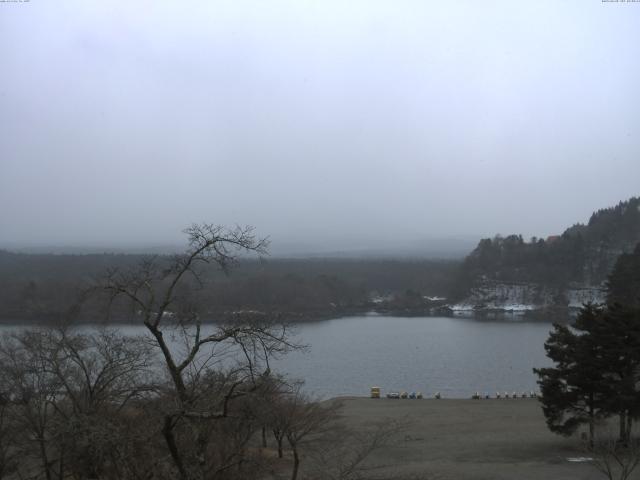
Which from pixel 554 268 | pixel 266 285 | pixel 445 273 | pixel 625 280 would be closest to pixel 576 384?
pixel 625 280

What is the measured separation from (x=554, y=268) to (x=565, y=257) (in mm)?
1844

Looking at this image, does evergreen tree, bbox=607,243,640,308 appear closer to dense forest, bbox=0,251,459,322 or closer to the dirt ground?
the dirt ground

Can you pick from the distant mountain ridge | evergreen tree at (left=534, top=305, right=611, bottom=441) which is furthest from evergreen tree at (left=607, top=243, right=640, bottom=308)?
the distant mountain ridge

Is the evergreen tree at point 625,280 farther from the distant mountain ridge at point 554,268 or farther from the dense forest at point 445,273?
the distant mountain ridge at point 554,268

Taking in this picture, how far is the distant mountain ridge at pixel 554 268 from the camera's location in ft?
245

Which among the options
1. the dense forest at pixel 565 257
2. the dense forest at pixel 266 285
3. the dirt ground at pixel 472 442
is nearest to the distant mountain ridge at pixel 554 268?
the dense forest at pixel 565 257

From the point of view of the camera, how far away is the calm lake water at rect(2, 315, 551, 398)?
29.5 m

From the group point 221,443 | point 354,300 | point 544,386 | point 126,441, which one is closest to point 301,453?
point 544,386

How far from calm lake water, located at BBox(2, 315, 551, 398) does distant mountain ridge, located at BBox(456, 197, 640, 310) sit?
1635 cm

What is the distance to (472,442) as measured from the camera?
16078mm

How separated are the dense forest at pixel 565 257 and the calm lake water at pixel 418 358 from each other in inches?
734

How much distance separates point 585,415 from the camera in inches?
523

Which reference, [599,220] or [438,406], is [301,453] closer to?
[438,406]

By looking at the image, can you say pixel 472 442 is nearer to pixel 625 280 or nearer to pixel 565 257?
pixel 625 280
